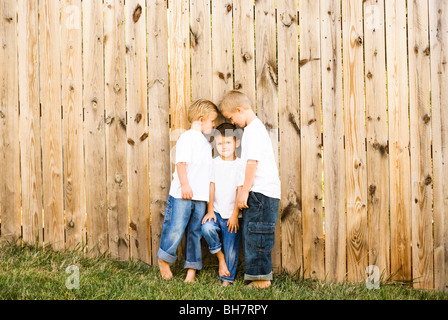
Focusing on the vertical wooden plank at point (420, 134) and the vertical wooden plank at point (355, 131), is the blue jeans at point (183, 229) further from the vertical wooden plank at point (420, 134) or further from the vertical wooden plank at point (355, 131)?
the vertical wooden plank at point (420, 134)

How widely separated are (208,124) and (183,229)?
86 centimetres

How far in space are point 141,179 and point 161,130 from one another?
0.45 m

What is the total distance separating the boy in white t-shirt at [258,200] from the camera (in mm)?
3047

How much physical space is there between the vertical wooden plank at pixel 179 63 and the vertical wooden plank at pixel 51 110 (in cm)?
98

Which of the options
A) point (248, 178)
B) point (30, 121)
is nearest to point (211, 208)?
point (248, 178)

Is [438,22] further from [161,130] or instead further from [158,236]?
[158,236]

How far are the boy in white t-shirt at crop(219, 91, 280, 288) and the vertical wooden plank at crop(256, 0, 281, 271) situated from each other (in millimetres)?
261

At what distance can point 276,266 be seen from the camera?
3.41 metres

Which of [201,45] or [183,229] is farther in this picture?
[201,45]

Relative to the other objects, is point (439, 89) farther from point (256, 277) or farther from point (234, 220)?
point (256, 277)

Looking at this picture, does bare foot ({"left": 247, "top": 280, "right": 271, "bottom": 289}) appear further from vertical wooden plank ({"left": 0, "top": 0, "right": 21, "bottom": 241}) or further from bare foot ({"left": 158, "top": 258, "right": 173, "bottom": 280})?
vertical wooden plank ({"left": 0, "top": 0, "right": 21, "bottom": 241})

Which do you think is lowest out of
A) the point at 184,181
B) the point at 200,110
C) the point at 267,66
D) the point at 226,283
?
the point at 226,283

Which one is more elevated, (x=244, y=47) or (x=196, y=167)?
(x=244, y=47)

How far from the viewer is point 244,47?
11.1 feet
